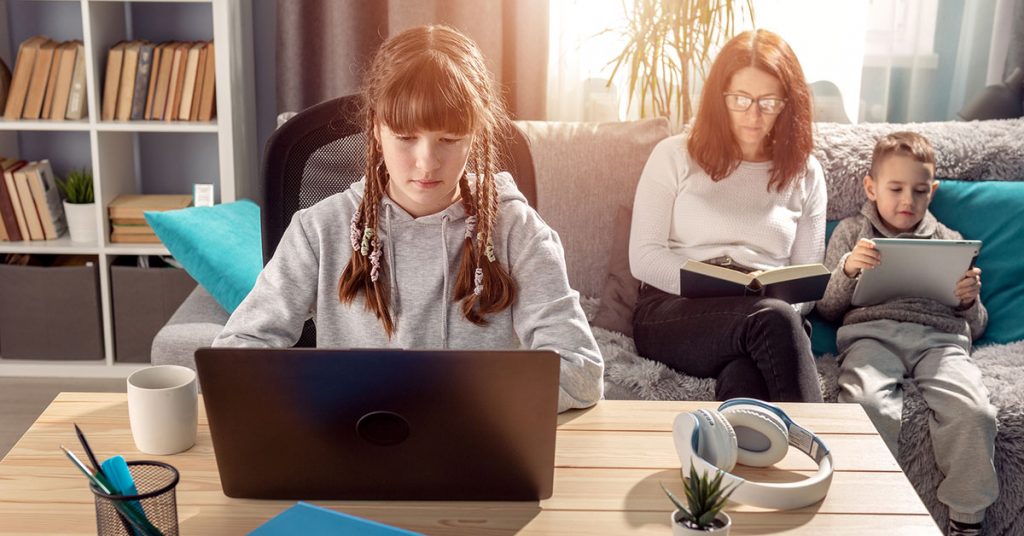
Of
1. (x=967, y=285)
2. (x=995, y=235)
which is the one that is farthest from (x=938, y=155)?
(x=967, y=285)

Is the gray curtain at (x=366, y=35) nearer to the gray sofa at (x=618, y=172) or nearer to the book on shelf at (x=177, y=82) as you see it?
the book on shelf at (x=177, y=82)

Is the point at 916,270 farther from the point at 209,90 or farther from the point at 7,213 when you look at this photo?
the point at 7,213

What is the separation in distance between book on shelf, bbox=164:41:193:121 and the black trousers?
4.95 feet

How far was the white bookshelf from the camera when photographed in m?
2.92

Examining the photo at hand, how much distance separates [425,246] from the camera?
4.90ft

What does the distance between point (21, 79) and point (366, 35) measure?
3.13ft

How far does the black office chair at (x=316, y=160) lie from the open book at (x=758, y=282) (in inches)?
26.7

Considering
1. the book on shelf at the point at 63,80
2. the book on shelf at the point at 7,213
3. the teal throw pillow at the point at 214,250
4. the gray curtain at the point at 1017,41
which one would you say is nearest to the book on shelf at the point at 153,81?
the book on shelf at the point at 63,80

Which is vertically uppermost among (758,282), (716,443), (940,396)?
(716,443)

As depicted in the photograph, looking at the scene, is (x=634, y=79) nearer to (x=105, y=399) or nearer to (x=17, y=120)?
(x=17, y=120)

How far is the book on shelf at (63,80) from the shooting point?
2955mm

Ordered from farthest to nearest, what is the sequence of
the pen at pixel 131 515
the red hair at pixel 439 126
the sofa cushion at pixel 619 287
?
1. the sofa cushion at pixel 619 287
2. the red hair at pixel 439 126
3. the pen at pixel 131 515

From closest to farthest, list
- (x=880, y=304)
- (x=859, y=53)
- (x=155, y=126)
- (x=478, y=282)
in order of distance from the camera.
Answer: (x=478, y=282) < (x=880, y=304) < (x=155, y=126) < (x=859, y=53)

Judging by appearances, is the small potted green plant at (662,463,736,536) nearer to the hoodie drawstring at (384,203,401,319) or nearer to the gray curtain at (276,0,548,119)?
the hoodie drawstring at (384,203,401,319)
